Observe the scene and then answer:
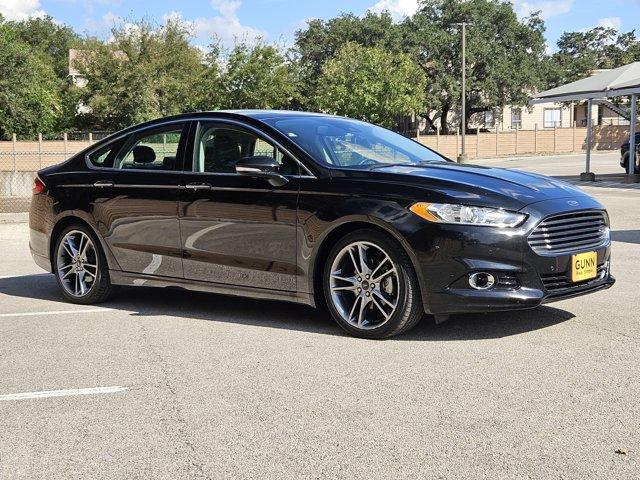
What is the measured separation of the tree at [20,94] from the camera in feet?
172

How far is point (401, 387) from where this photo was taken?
15.9 feet

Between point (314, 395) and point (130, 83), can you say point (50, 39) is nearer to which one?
point (130, 83)

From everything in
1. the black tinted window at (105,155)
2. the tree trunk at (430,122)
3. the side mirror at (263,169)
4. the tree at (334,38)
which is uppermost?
the tree at (334,38)

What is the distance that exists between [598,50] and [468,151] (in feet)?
154

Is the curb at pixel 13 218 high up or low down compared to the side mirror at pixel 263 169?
down

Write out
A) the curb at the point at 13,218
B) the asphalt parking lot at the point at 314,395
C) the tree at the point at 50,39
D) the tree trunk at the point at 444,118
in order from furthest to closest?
the tree at the point at 50,39, the tree trunk at the point at 444,118, the curb at the point at 13,218, the asphalt parking lot at the point at 314,395

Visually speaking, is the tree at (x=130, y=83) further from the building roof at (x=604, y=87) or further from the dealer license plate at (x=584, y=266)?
the dealer license plate at (x=584, y=266)

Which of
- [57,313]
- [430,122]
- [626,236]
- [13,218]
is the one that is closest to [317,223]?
[57,313]

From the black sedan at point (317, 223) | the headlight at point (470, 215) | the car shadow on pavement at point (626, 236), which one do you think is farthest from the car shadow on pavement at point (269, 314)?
the car shadow on pavement at point (626, 236)

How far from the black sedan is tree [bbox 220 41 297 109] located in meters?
46.7

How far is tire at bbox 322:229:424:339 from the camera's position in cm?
584

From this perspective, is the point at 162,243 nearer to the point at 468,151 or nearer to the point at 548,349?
the point at 548,349

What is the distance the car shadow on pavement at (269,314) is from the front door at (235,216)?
42cm

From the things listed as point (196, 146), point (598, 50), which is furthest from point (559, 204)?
point (598, 50)
